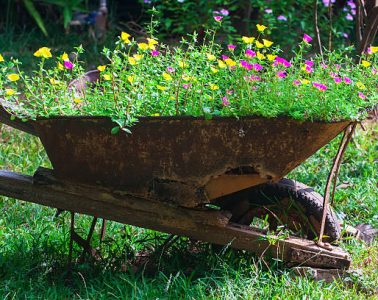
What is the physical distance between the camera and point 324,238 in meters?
3.22

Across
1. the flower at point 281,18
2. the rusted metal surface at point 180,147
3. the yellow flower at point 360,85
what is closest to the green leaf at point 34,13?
the flower at point 281,18

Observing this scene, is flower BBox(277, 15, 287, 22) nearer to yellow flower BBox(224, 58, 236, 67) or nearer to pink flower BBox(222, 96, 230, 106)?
yellow flower BBox(224, 58, 236, 67)

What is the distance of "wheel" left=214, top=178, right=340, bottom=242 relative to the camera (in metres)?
3.19

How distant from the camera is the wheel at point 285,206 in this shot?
3193mm

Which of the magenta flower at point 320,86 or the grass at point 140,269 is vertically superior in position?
the magenta flower at point 320,86

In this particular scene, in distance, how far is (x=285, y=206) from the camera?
3232 millimetres

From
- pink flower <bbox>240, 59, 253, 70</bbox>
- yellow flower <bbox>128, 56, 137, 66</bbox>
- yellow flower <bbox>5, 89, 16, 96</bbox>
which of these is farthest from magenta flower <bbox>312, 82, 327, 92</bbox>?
yellow flower <bbox>5, 89, 16, 96</bbox>

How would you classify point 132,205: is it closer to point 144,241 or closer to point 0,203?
point 144,241

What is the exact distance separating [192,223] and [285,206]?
46cm

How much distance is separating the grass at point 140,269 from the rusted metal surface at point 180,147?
0.43 m

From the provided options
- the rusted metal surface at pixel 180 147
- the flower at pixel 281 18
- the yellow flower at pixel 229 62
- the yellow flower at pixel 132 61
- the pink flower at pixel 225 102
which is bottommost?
the flower at pixel 281 18

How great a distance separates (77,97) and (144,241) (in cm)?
78

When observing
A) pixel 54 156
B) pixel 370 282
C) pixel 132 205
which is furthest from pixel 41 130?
pixel 370 282

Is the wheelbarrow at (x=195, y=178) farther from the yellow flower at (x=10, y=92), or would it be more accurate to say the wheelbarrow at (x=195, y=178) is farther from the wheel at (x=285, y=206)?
the yellow flower at (x=10, y=92)
